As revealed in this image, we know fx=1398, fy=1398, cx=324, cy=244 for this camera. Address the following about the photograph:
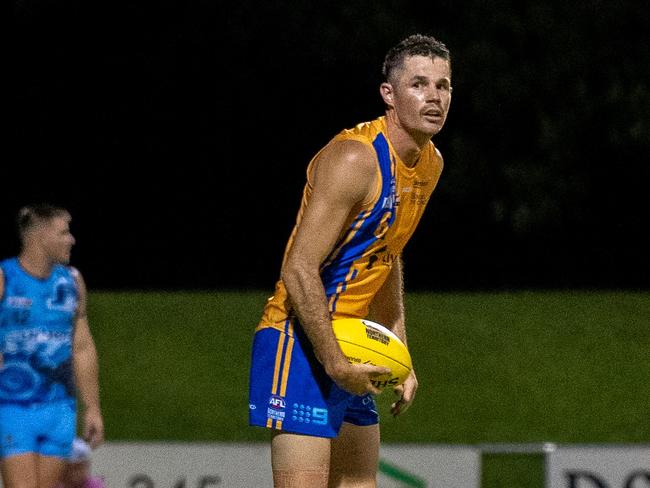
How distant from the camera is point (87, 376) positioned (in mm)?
7188

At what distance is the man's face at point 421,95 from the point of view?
440 cm

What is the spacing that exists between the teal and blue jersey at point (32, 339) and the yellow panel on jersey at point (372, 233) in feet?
9.12

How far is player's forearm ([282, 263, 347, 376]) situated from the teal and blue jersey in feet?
10.4

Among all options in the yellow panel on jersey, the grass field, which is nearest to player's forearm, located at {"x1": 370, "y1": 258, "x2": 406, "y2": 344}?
the yellow panel on jersey

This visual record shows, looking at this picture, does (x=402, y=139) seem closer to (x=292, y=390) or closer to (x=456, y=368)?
(x=292, y=390)

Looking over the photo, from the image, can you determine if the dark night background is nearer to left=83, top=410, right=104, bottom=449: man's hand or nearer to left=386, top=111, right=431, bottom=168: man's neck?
left=83, top=410, right=104, bottom=449: man's hand

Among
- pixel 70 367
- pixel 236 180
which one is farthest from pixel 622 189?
pixel 70 367

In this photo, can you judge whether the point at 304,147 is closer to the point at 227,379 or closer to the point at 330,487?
the point at 227,379

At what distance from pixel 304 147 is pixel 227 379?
11705 millimetres

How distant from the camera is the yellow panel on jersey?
4348 millimetres

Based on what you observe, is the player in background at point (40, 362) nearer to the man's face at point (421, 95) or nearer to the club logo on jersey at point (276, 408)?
the club logo on jersey at point (276, 408)

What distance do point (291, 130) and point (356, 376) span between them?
2178cm

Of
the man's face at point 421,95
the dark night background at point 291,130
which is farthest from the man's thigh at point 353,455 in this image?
the dark night background at point 291,130

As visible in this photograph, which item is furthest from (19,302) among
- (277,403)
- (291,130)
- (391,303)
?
(291,130)
